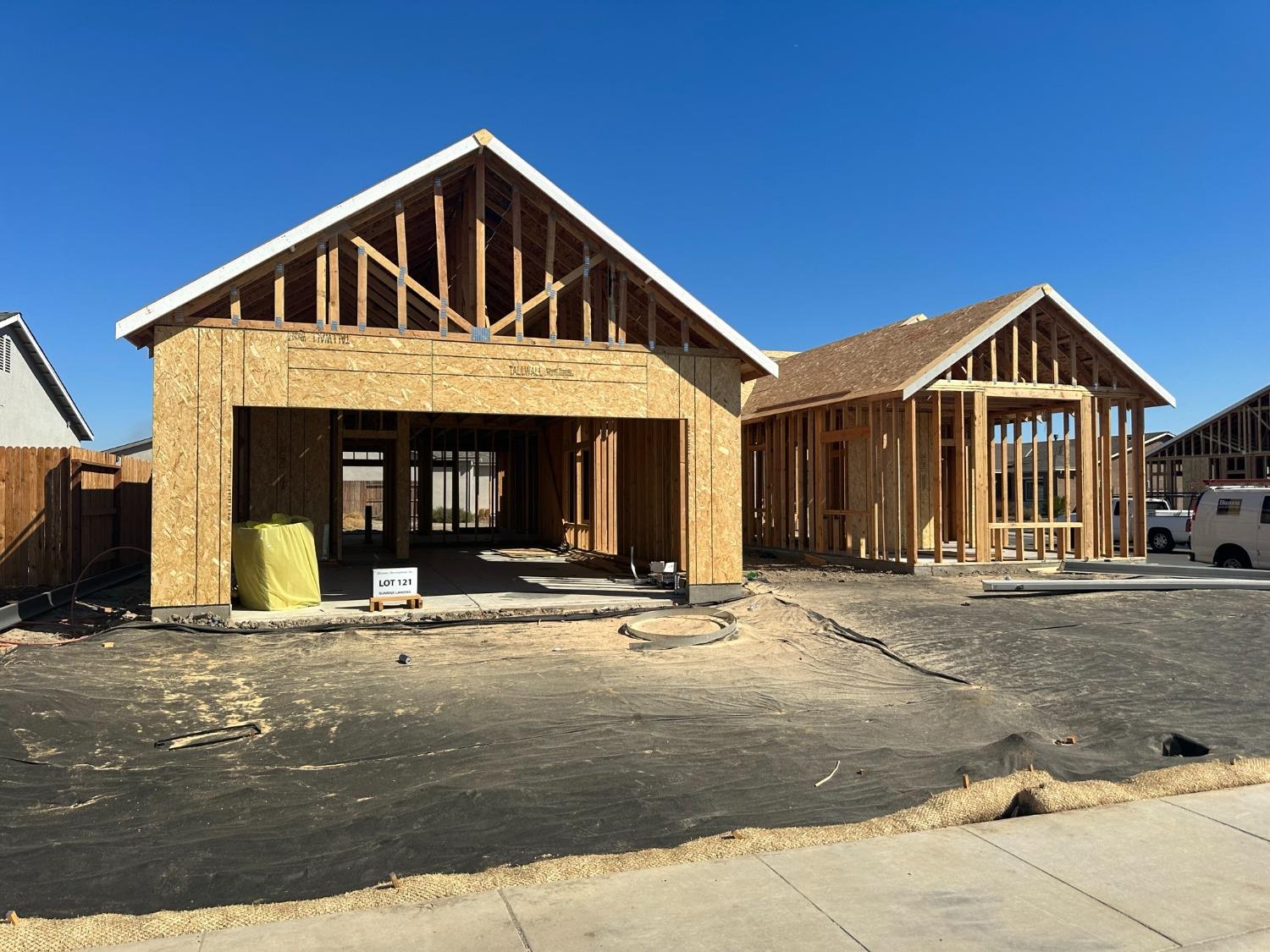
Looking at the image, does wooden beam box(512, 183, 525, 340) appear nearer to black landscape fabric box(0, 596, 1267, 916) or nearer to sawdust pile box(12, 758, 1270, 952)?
black landscape fabric box(0, 596, 1267, 916)

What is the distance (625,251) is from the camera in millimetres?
11555

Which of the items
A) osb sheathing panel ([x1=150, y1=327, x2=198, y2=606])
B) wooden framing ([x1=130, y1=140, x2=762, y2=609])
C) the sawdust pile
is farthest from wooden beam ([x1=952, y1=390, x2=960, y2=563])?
osb sheathing panel ([x1=150, y1=327, x2=198, y2=606])

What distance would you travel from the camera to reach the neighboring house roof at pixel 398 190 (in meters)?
9.86

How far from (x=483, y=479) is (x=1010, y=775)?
34.7m

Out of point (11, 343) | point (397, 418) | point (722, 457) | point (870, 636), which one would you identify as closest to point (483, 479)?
point (11, 343)

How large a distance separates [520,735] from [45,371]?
26.7 meters

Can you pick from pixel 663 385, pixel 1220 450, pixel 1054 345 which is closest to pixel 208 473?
pixel 663 385

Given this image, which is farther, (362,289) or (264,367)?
(362,289)

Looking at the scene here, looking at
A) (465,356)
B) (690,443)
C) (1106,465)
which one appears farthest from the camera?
(1106,465)

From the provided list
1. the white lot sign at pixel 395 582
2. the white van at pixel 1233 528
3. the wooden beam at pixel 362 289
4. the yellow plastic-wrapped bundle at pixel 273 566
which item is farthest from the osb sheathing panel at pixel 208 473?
the white van at pixel 1233 528

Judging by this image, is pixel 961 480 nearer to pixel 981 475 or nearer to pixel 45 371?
pixel 981 475

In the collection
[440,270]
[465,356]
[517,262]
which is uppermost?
[517,262]

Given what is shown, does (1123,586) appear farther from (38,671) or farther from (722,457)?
(38,671)

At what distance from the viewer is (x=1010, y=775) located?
17.9ft
